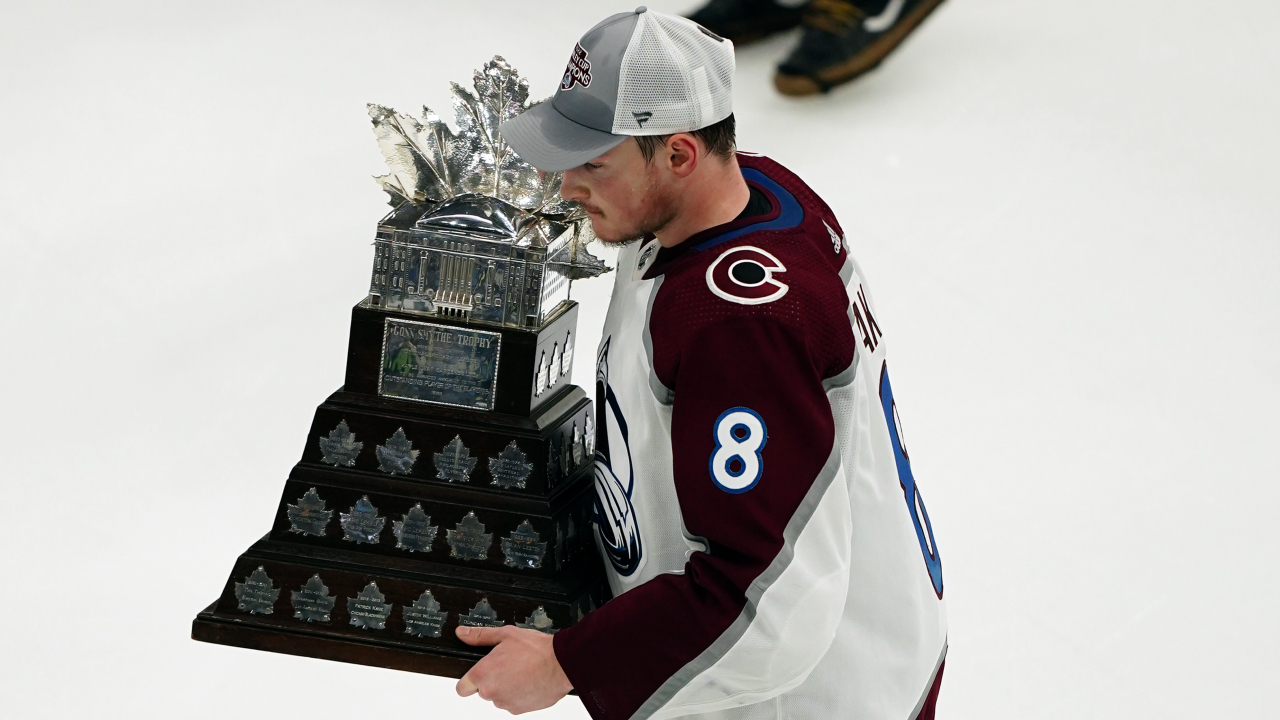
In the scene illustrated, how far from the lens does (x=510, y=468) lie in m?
1.37

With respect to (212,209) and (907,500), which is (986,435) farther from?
(212,209)

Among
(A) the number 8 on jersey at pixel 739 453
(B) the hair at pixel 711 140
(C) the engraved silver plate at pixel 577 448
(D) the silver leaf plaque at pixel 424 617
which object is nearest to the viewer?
(A) the number 8 on jersey at pixel 739 453

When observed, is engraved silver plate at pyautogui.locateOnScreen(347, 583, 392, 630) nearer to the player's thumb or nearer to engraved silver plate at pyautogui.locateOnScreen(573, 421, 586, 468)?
the player's thumb

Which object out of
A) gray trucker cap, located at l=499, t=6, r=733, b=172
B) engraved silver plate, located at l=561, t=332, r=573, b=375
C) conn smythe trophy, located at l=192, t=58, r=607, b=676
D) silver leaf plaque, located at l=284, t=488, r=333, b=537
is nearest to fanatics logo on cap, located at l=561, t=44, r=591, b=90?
gray trucker cap, located at l=499, t=6, r=733, b=172

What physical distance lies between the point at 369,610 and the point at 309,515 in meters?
0.11

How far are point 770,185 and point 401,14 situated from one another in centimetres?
277

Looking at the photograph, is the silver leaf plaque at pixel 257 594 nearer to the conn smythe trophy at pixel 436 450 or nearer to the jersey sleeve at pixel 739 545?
the conn smythe trophy at pixel 436 450

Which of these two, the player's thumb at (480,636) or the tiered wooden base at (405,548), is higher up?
the tiered wooden base at (405,548)

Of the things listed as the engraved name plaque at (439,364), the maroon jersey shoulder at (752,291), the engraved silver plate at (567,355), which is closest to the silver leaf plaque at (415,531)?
the engraved name plaque at (439,364)

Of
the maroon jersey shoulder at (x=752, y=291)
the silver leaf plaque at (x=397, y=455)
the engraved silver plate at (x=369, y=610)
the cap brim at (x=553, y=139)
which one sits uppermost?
the cap brim at (x=553, y=139)

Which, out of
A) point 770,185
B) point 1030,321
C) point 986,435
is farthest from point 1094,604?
point 770,185

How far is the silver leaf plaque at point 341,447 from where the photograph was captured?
4.53ft

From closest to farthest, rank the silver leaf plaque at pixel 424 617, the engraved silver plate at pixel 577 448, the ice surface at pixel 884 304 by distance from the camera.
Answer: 1. the silver leaf plaque at pixel 424 617
2. the engraved silver plate at pixel 577 448
3. the ice surface at pixel 884 304

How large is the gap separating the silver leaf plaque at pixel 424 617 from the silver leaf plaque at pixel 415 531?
0.05 metres
